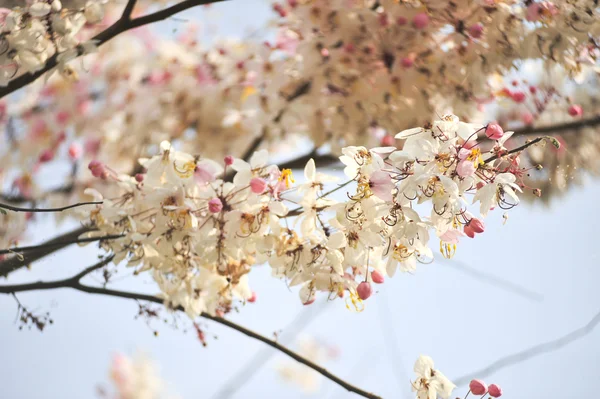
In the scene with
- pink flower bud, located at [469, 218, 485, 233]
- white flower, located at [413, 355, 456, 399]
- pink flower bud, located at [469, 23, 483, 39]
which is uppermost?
pink flower bud, located at [469, 218, 485, 233]

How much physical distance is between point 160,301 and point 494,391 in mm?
586

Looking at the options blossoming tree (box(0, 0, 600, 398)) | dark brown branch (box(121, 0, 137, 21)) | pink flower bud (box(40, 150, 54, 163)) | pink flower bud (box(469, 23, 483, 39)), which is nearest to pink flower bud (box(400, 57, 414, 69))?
blossoming tree (box(0, 0, 600, 398))

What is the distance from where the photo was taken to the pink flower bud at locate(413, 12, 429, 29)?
4.42 feet

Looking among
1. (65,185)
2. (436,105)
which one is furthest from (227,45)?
(436,105)

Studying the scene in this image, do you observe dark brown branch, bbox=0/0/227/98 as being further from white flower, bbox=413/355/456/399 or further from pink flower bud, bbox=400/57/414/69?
white flower, bbox=413/355/456/399

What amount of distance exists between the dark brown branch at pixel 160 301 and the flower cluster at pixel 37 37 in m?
0.36

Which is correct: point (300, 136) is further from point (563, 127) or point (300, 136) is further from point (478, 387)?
point (478, 387)

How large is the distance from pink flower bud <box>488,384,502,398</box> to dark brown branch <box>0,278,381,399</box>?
0.17 m

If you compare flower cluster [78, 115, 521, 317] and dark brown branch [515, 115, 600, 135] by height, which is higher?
flower cluster [78, 115, 521, 317]

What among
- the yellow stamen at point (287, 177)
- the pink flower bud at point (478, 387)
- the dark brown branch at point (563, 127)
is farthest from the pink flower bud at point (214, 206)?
the dark brown branch at point (563, 127)

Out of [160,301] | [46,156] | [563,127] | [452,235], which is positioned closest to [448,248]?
[452,235]

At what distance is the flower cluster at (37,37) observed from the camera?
3.27 feet

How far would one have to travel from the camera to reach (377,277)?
88 cm

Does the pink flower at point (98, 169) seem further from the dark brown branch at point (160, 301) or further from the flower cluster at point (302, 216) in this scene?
the dark brown branch at point (160, 301)
